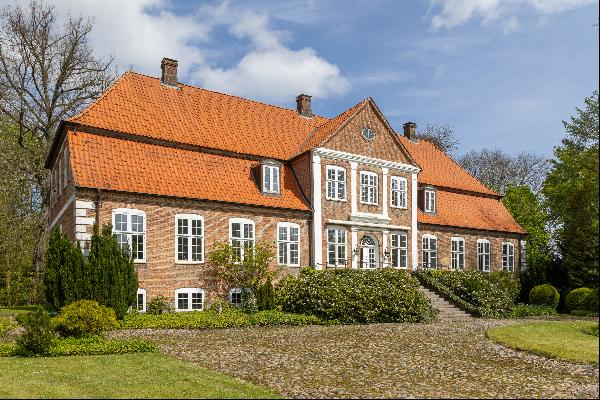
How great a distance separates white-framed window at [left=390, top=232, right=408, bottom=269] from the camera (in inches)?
1130

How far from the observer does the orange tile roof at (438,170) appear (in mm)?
33312

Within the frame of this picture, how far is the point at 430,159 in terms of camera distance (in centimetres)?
3519

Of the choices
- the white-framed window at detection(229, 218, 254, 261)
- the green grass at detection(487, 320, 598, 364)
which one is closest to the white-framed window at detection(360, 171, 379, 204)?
the white-framed window at detection(229, 218, 254, 261)

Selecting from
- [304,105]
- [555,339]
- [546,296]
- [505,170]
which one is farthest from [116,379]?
[505,170]

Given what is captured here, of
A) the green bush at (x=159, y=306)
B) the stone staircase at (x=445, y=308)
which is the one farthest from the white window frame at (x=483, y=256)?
the green bush at (x=159, y=306)

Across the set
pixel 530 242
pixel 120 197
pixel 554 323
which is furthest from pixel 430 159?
pixel 120 197

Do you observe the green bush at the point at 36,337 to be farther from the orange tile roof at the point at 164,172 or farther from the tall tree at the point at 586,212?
the tall tree at the point at 586,212

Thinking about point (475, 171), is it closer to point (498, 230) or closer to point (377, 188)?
point (498, 230)

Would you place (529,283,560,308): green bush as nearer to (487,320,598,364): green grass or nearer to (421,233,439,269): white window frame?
(421,233,439,269): white window frame

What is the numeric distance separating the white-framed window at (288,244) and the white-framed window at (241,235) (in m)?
1.55

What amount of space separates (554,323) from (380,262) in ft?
30.3

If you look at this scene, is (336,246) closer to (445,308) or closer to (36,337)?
(445,308)

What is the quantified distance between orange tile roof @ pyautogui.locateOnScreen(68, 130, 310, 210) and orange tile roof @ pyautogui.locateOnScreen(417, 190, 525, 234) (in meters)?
9.79

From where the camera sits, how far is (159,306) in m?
20.9
